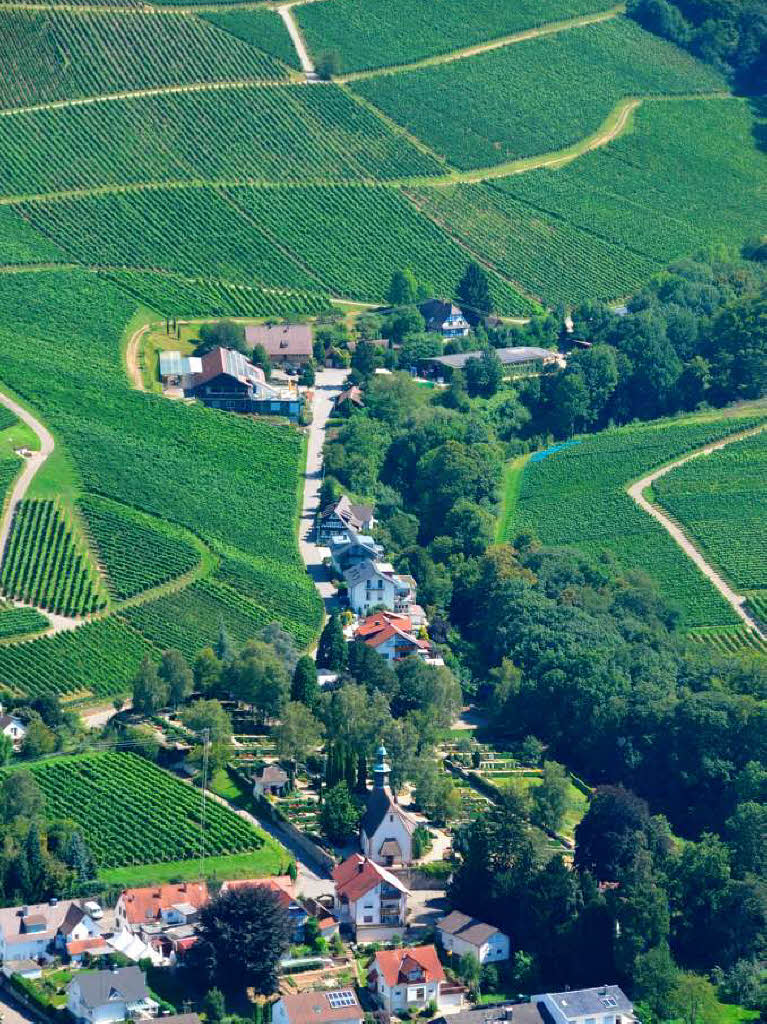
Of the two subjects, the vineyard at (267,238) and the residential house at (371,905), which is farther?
the vineyard at (267,238)

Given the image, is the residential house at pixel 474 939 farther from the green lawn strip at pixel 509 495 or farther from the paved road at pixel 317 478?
the green lawn strip at pixel 509 495

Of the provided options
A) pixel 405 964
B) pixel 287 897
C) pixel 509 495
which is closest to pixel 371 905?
pixel 287 897

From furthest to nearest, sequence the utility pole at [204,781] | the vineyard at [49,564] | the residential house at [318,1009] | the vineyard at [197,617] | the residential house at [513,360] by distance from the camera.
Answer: the residential house at [513,360], the vineyard at [49,564], the vineyard at [197,617], the utility pole at [204,781], the residential house at [318,1009]

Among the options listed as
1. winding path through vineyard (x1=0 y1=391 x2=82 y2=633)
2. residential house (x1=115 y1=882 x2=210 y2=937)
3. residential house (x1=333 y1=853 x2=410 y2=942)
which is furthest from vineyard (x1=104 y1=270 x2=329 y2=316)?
residential house (x1=115 y1=882 x2=210 y2=937)

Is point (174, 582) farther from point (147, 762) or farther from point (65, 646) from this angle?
point (147, 762)

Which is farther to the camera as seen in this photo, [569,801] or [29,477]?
[29,477]

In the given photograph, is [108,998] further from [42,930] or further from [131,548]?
[131,548]

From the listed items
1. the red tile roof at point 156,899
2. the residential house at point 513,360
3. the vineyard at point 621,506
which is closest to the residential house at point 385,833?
the red tile roof at point 156,899
